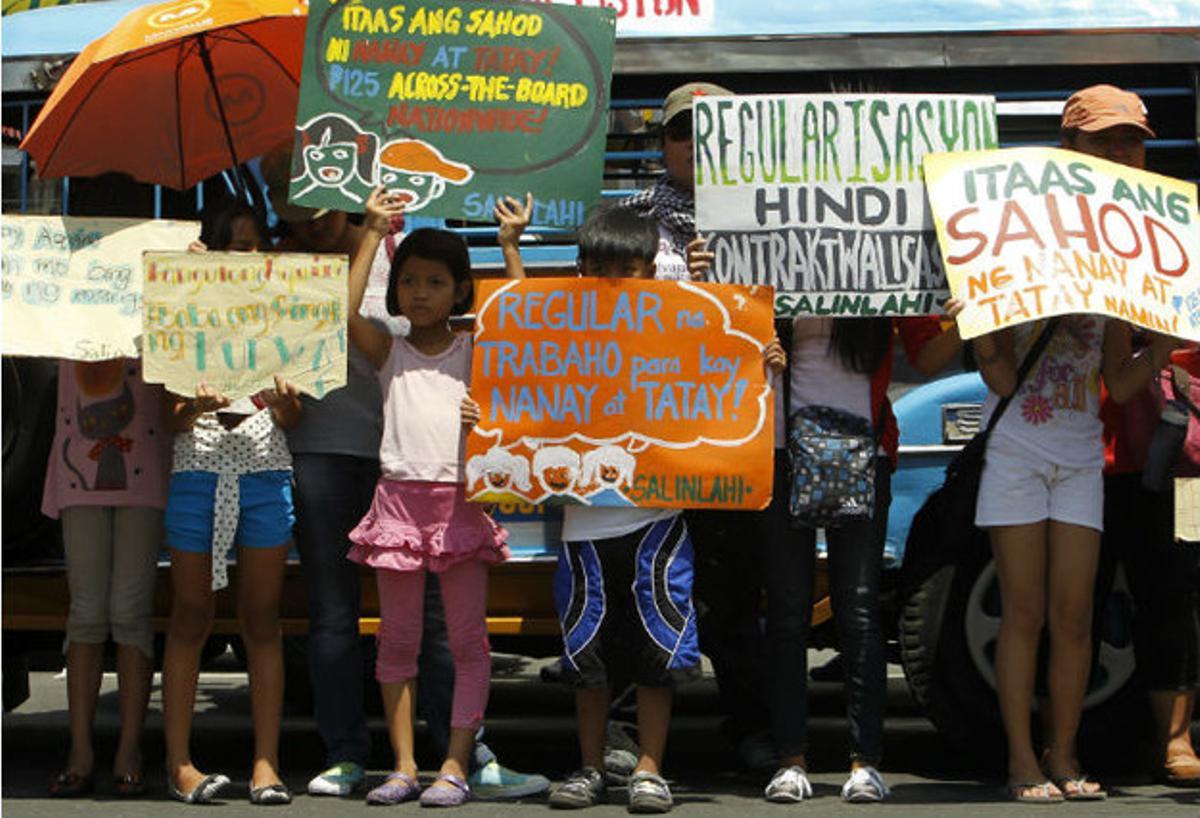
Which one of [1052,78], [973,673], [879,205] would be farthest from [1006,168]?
[973,673]

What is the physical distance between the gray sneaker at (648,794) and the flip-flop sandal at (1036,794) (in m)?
1.13

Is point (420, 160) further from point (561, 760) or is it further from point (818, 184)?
point (561, 760)

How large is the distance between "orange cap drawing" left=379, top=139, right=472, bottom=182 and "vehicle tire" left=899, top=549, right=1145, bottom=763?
2.13 meters

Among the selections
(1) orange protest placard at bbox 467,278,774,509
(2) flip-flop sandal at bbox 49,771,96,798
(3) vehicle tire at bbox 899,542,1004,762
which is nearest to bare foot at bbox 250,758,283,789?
(2) flip-flop sandal at bbox 49,771,96,798

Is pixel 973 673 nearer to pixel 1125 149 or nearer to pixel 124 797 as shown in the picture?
pixel 1125 149

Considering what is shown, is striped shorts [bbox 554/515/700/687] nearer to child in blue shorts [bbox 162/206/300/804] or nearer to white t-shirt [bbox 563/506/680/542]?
white t-shirt [bbox 563/506/680/542]

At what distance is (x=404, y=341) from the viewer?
7406 millimetres

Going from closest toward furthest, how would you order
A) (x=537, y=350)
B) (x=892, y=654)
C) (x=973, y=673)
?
(x=537, y=350) → (x=973, y=673) → (x=892, y=654)

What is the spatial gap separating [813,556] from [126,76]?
2.89m

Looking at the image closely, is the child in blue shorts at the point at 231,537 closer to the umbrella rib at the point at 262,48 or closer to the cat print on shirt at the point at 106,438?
the cat print on shirt at the point at 106,438

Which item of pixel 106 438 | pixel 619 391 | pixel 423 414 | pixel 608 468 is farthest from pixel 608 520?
pixel 106 438

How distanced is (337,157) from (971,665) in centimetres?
276

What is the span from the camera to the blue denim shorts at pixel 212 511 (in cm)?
729

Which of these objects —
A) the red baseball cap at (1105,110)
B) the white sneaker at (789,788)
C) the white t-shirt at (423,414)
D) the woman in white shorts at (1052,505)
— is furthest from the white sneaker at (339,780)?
the red baseball cap at (1105,110)
